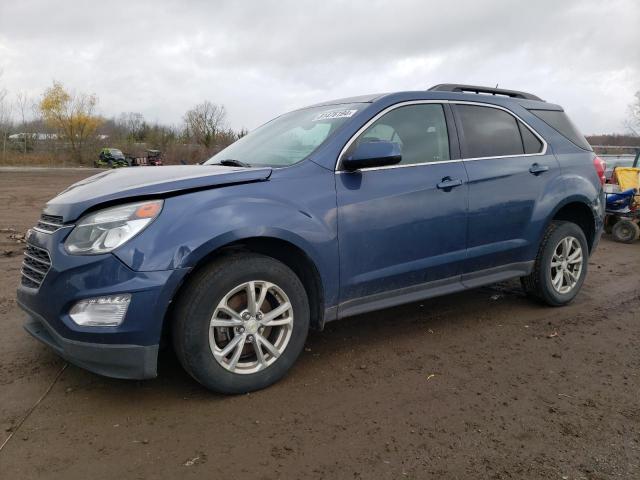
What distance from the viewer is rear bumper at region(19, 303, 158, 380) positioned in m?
2.58

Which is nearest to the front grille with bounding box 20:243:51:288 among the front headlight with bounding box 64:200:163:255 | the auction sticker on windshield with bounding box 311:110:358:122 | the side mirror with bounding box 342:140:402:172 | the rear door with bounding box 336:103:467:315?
the front headlight with bounding box 64:200:163:255

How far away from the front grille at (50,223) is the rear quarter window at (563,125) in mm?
3915

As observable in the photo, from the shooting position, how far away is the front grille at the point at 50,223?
2.75 metres

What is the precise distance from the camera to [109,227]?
260 centimetres

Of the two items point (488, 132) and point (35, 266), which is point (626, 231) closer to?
point (488, 132)

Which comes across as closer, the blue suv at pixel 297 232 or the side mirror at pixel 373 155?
the blue suv at pixel 297 232

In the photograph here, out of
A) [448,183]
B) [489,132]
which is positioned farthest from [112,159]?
[448,183]

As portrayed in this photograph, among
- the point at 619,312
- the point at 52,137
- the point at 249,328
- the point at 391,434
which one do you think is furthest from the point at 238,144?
the point at 52,137

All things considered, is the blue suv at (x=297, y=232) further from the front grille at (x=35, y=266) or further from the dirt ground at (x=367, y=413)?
the dirt ground at (x=367, y=413)

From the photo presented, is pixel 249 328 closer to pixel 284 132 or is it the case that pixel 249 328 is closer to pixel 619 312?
pixel 284 132

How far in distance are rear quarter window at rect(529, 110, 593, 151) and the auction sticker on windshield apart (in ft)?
6.45

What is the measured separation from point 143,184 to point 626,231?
875 cm

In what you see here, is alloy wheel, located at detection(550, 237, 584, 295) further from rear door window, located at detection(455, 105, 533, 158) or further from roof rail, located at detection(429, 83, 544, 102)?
roof rail, located at detection(429, 83, 544, 102)

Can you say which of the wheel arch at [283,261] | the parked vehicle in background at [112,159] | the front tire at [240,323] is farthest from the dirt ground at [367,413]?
the parked vehicle in background at [112,159]
